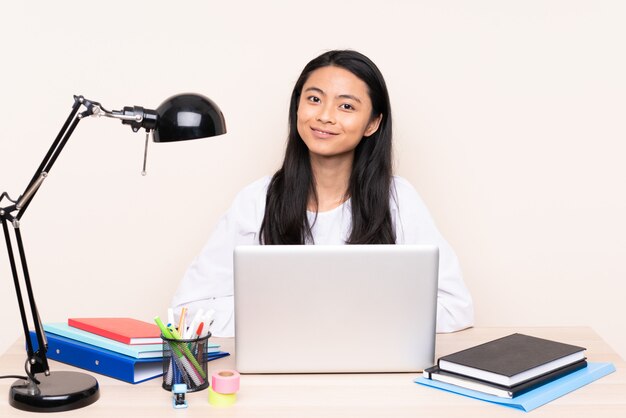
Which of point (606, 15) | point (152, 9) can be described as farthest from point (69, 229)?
point (606, 15)

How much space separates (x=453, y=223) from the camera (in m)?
3.07

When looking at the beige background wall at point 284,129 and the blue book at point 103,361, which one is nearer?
the blue book at point 103,361

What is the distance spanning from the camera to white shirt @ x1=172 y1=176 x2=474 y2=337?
90.2 inches

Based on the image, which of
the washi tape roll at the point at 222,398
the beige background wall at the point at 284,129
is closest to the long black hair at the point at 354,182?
the beige background wall at the point at 284,129

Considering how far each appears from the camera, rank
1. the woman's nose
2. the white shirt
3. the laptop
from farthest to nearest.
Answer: the woman's nose
the white shirt
the laptop

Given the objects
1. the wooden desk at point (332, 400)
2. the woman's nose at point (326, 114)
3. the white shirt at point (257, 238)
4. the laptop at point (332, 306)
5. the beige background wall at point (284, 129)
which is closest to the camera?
A: the wooden desk at point (332, 400)

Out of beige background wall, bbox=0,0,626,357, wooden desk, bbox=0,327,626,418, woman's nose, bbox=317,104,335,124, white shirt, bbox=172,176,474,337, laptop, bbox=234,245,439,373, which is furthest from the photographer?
beige background wall, bbox=0,0,626,357

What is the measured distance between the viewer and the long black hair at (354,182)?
2.47 metres

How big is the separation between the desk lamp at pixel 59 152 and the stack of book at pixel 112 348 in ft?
0.23

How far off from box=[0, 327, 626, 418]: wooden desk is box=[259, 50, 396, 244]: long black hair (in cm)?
88

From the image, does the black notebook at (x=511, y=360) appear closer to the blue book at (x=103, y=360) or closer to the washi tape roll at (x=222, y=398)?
the washi tape roll at (x=222, y=398)

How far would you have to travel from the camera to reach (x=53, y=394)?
4.76 ft

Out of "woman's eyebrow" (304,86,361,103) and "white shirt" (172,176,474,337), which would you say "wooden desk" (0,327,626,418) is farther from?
"woman's eyebrow" (304,86,361,103)

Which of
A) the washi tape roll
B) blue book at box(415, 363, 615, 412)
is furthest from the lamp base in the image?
blue book at box(415, 363, 615, 412)
